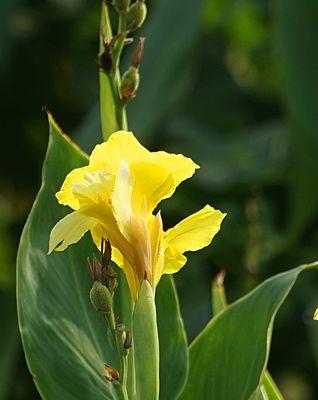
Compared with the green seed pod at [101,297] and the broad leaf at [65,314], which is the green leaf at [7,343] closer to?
the broad leaf at [65,314]

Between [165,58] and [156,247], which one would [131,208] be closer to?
[156,247]

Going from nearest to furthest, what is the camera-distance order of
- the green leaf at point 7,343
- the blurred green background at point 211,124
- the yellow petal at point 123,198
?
1. the yellow petal at point 123,198
2. the green leaf at point 7,343
3. the blurred green background at point 211,124

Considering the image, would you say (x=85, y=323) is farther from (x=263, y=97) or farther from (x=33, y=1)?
(x=33, y=1)

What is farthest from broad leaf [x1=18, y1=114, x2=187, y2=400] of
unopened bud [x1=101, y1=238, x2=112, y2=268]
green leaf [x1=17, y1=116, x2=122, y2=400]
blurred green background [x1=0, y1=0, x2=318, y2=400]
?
blurred green background [x1=0, y1=0, x2=318, y2=400]

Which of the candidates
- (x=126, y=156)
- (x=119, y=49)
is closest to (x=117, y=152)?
(x=126, y=156)

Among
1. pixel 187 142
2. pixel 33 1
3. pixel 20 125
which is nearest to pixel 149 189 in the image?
pixel 187 142

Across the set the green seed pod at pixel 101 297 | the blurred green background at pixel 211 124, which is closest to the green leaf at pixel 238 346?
the green seed pod at pixel 101 297

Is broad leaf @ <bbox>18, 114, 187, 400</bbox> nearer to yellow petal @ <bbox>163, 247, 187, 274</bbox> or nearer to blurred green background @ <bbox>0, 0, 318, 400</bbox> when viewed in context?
yellow petal @ <bbox>163, 247, 187, 274</bbox>
